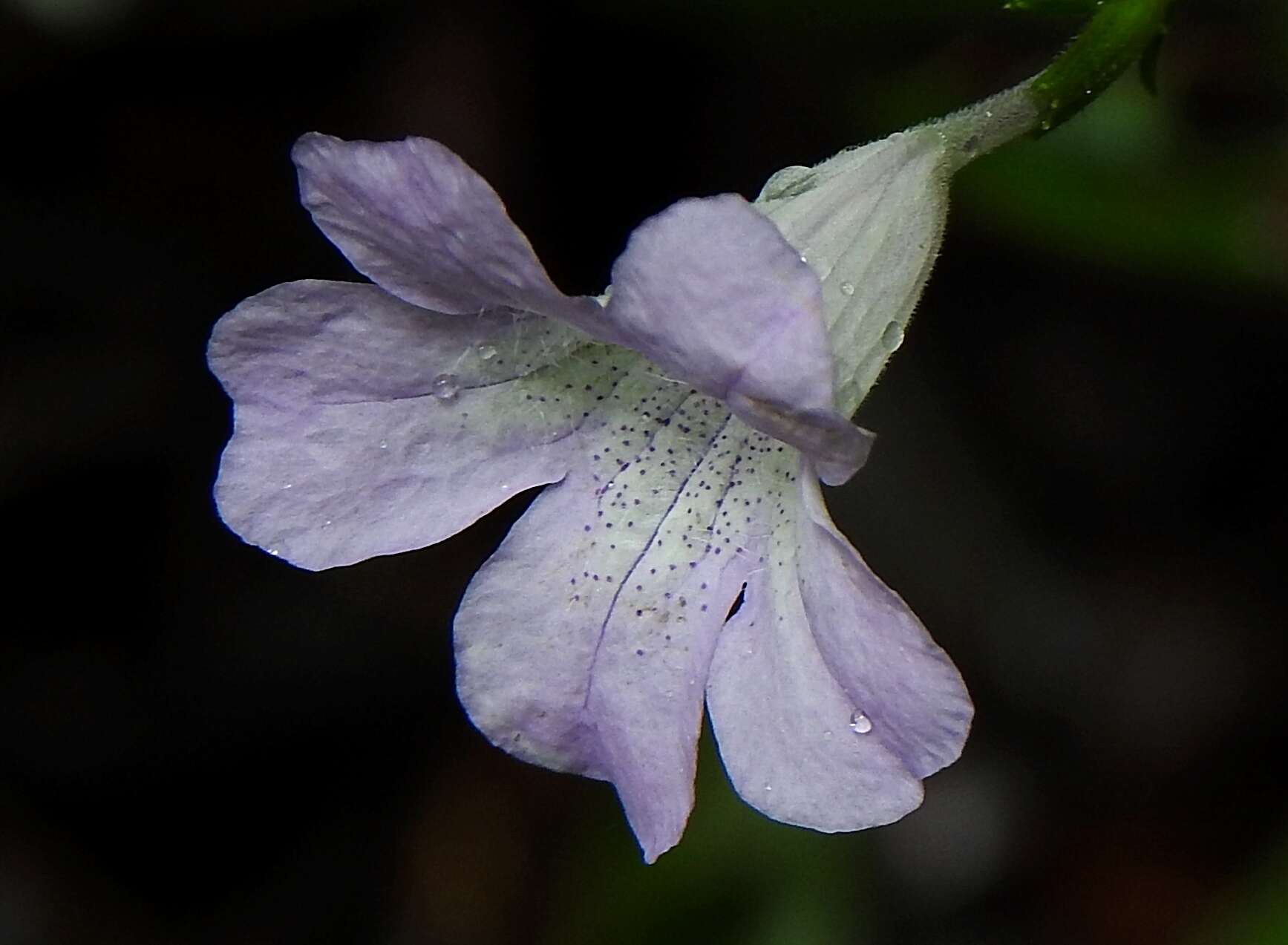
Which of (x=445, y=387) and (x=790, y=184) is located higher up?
(x=790, y=184)

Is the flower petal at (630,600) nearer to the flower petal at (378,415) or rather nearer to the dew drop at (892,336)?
the flower petal at (378,415)

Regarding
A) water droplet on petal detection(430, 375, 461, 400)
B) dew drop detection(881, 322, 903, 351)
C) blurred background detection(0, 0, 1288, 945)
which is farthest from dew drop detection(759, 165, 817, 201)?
blurred background detection(0, 0, 1288, 945)

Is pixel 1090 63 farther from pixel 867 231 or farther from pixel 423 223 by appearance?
pixel 423 223

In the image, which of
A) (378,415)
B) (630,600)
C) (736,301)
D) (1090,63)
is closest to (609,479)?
(630,600)

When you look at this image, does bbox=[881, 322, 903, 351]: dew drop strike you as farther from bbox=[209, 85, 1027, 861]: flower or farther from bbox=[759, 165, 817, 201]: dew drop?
bbox=[759, 165, 817, 201]: dew drop

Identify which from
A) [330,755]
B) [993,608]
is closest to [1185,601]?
[993,608]

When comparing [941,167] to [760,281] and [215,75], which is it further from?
[215,75]
